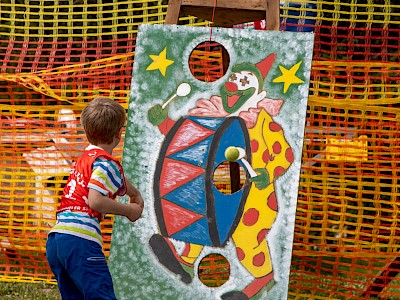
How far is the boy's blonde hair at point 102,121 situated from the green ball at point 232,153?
0.68 metres

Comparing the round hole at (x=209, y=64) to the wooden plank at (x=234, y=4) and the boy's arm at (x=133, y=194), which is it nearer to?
the wooden plank at (x=234, y=4)

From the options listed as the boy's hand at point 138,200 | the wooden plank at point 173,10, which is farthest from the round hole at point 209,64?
the boy's hand at point 138,200

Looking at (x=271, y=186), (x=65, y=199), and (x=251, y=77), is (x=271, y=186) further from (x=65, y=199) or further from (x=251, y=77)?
(x=65, y=199)

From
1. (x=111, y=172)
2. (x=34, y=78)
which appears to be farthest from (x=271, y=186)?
(x=34, y=78)

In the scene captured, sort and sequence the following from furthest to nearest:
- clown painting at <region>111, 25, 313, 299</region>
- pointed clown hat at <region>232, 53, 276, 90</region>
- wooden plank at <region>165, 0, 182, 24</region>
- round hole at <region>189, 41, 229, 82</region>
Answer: round hole at <region>189, 41, 229, 82</region> < wooden plank at <region>165, 0, 182, 24</region> < pointed clown hat at <region>232, 53, 276, 90</region> < clown painting at <region>111, 25, 313, 299</region>

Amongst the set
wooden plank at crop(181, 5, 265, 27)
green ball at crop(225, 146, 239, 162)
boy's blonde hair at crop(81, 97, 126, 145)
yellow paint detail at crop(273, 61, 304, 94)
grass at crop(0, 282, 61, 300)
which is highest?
wooden plank at crop(181, 5, 265, 27)

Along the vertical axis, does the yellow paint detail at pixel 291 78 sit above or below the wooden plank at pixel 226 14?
below

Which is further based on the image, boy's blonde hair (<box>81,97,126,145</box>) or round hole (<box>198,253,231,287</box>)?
round hole (<box>198,253,231,287</box>)

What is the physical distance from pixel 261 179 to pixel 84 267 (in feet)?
3.37

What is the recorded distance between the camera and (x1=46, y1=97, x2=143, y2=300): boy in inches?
134

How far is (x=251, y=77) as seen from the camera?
4078 millimetres

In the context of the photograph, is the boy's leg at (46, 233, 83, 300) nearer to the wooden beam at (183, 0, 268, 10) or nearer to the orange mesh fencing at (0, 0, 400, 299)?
the wooden beam at (183, 0, 268, 10)

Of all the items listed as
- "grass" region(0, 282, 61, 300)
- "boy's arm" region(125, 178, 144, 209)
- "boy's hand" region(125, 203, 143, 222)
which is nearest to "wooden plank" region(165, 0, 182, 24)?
"boy's arm" region(125, 178, 144, 209)

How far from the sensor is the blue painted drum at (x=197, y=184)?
13.2ft
